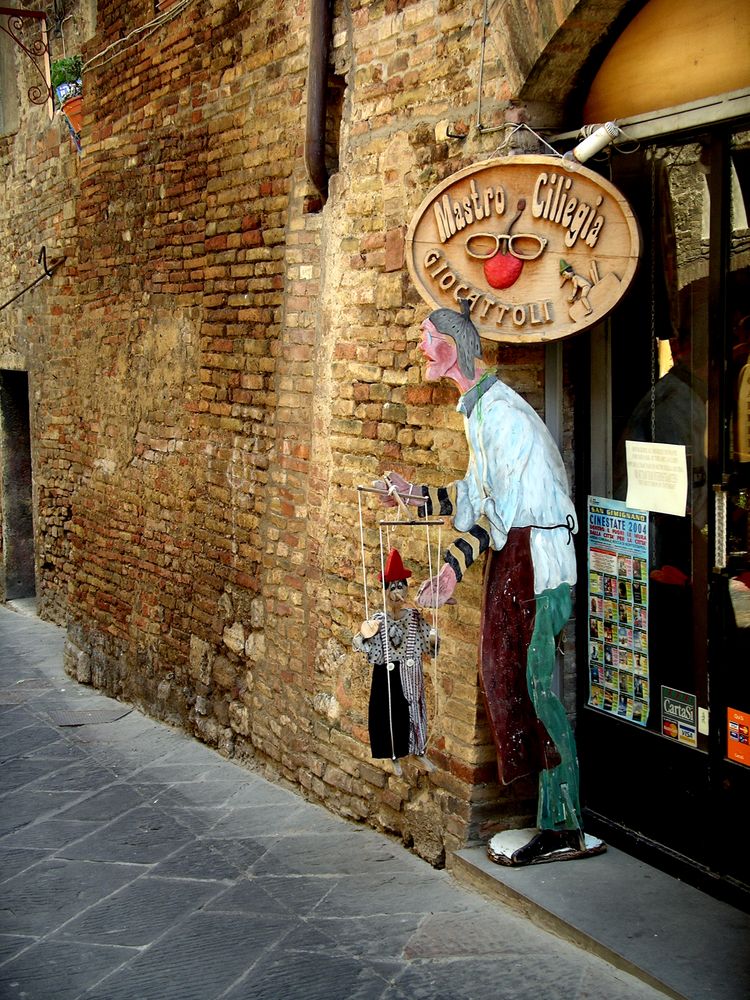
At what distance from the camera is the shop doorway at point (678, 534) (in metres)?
4.07

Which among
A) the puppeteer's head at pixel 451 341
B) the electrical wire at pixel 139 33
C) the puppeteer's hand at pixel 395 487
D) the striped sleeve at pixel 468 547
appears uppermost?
the electrical wire at pixel 139 33

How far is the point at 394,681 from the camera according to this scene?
446 centimetres

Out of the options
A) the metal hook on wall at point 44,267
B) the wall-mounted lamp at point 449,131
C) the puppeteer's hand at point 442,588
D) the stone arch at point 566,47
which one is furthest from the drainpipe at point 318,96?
the metal hook on wall at point 44,267

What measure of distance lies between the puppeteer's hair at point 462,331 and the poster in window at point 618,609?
73 cm

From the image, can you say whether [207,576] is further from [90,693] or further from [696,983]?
[696,983]

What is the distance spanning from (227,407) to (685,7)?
11.1 feet

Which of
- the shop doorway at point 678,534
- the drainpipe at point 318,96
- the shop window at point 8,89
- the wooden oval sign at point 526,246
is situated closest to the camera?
the wooden oval sign at point 526,246

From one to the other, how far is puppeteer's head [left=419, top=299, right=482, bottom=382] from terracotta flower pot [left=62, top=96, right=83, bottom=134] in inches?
209

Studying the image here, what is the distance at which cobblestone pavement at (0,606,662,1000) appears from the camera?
4.09 metres

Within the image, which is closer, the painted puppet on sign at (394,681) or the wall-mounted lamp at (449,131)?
the painted puppet on sign at (394,681)

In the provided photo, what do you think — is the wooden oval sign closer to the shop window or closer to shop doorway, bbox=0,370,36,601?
the shop window

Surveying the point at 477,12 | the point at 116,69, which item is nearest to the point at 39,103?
the point at 116,69

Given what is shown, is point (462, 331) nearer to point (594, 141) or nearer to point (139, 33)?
point (594, 141)

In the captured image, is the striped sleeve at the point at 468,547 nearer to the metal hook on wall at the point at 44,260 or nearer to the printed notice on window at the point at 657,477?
the printed notice on window at the point at 657,477
